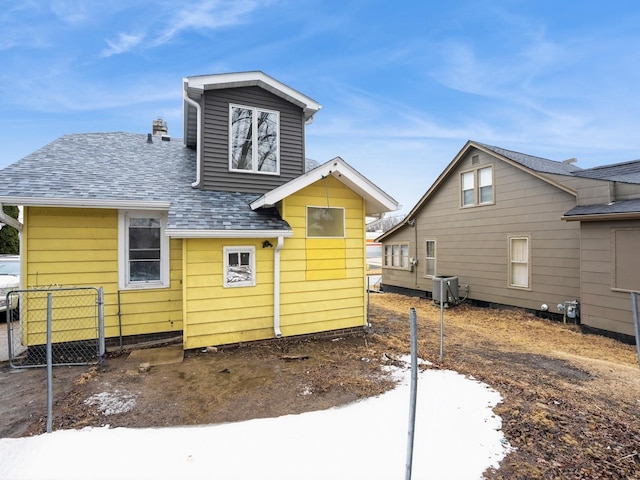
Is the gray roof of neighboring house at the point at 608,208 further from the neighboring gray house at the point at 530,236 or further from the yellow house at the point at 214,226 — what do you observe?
the yellow house at the point at 214,226

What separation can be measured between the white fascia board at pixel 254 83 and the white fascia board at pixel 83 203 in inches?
102

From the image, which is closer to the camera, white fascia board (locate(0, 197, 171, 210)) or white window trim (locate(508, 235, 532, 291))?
white fascia board (locate(0, 197, 171, 210))

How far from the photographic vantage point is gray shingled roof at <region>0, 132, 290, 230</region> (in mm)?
5547

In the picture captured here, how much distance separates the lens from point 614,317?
718 cm

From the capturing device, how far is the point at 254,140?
7145 mm

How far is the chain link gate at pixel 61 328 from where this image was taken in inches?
215

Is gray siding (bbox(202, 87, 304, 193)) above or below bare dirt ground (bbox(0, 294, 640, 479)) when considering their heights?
above

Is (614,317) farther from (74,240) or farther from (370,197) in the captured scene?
(74,240)

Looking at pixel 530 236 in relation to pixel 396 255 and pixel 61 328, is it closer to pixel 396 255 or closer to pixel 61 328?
pixel 396 255

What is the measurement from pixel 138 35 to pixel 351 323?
452 inches

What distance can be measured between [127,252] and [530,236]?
10.5m

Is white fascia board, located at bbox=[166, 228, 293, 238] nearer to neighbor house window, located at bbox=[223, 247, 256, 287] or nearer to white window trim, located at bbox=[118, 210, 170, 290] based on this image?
neighbor house window, located at bbox=[223, 247, 256, 287]

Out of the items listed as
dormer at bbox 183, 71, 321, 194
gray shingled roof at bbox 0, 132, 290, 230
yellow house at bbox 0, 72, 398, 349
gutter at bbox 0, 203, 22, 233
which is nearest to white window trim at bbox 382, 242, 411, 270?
yellow house at bbox 0, 72, 398, 349

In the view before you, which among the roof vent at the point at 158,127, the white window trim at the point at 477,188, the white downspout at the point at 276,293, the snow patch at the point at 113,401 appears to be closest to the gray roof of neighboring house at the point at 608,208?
the white window trim at the point at 477,188
